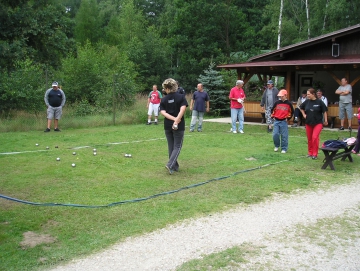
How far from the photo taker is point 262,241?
15.2ft

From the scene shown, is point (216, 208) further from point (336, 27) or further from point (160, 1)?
point (160, 1)

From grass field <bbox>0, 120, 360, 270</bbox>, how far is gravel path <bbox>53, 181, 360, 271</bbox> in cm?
27

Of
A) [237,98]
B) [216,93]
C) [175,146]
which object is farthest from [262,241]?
[216,93]

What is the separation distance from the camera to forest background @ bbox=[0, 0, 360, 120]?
1875 centimetres

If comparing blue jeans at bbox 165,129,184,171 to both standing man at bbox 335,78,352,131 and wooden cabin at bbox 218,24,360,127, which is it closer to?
standing man at bbox 335,78,352,131

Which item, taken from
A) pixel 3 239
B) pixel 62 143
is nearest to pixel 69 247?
pixel 3 239

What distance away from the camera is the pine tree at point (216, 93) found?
76.1 ft

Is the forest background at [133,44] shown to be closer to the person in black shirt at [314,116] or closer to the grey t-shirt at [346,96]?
the grey t-shirt at [346,96]

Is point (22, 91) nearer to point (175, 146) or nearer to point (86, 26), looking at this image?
point (175, 146)

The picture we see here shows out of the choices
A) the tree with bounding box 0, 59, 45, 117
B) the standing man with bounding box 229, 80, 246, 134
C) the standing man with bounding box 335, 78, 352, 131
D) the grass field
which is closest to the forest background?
the tree with bounding box 0, 59, 45, 117

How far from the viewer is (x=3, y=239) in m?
4.62

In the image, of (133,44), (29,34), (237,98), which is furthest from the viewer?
(133,44)

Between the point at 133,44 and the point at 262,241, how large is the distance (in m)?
38.0

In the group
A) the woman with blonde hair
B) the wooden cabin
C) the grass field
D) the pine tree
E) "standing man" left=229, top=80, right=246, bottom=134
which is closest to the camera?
the grass field
